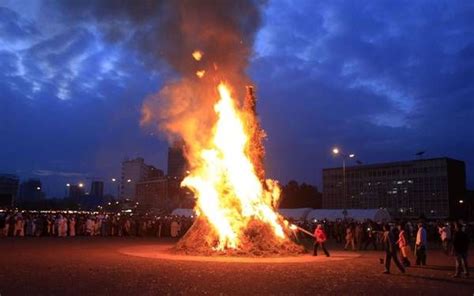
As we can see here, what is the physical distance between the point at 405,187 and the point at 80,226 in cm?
11245

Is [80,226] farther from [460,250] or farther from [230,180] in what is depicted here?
[460,250]

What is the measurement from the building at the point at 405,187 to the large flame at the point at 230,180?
10439cm

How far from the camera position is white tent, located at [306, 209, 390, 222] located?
5406 cm

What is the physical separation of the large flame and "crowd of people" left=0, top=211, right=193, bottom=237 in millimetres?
17274

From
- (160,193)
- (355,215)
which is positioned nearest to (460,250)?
(355,215)

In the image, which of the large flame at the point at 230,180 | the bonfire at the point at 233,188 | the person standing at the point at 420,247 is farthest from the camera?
the large flame at the point at 230,180

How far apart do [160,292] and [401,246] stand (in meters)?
11.2

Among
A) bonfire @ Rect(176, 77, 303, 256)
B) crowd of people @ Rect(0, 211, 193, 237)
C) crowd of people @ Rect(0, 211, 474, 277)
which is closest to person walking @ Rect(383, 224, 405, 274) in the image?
crowd of people @ Rect(0, 211, 474, 277)

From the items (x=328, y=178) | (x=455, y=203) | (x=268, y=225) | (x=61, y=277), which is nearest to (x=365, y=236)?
(x=268, y=225)

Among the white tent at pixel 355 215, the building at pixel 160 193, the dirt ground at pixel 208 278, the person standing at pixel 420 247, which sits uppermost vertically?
the building at pixel 160 193

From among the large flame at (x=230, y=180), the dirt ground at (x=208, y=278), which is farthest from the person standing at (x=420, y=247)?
the large flame at (x=230, y=180)

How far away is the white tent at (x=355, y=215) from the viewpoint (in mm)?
54062

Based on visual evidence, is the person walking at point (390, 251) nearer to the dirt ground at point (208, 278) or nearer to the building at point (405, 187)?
the dirt ground at point (208, 278)

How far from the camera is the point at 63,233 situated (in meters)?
39.3
